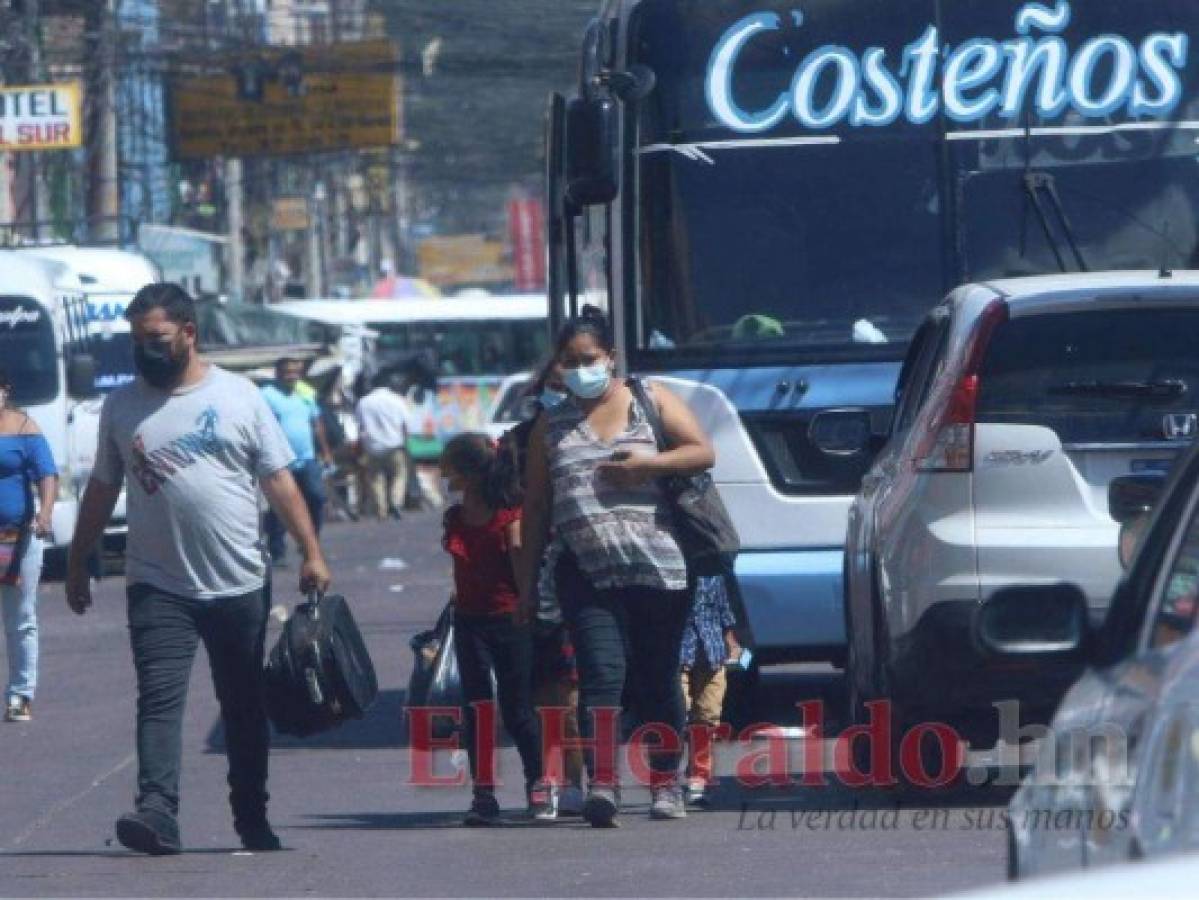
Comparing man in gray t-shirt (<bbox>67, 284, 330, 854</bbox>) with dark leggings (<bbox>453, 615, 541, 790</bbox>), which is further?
dark leggings (<bbox>453, 615, 541, 790</bbox>)

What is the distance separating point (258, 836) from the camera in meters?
8.92

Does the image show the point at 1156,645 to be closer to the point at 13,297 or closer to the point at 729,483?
the point at 729,483

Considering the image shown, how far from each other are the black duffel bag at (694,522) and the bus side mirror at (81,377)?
1412 centimetres

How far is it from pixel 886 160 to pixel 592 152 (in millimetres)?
1273

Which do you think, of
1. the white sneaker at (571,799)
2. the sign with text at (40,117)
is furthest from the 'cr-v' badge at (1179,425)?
the sign with text at (40,117)

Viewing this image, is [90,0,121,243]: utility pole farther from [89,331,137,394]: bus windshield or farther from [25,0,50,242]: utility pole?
[89,331,137,394]: bus windshield

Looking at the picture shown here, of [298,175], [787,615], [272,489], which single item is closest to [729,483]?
[787,615]

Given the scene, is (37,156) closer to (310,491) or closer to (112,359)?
(112,359)

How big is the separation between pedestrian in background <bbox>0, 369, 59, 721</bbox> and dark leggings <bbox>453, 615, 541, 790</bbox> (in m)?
4.37

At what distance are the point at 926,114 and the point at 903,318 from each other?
2.82 ft

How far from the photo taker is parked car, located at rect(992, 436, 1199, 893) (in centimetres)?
405

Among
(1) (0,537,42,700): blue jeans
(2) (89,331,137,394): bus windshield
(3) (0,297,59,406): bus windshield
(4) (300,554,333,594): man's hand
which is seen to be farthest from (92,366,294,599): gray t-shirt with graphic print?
(2) (89,331,137,394): bus windshield

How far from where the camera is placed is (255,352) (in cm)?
3681

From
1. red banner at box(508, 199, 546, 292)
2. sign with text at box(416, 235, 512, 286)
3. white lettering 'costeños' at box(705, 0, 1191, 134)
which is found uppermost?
white lettering 'costeños' at box(705, 0, 1191, 134)
